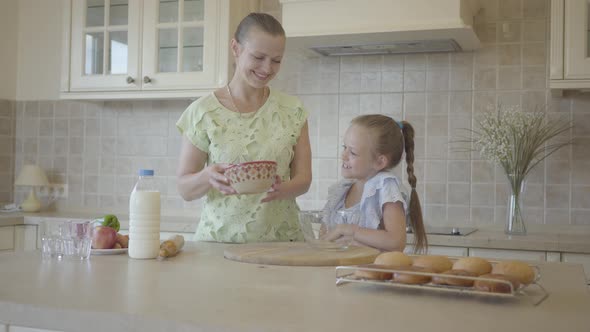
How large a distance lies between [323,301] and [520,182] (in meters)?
1.97

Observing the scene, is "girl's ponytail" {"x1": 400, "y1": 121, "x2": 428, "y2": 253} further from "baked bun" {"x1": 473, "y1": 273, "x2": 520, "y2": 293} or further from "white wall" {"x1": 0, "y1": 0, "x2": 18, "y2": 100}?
"white wall" {"x1": 0, "y1": 0, "x2": 18, "y2": 100}

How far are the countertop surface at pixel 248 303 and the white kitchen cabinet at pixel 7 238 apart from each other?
2.06m

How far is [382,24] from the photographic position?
112 inches

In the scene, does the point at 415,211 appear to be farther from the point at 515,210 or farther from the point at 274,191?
the point at 515,210

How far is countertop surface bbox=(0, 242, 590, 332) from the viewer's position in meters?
0.99

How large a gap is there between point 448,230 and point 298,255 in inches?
57.5

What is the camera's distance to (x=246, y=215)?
2.00 meters

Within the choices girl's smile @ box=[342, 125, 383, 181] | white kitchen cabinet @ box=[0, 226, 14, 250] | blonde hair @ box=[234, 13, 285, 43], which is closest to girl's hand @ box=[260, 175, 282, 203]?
girl's smile @ box=[342, 125, 383, 181]

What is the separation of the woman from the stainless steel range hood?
91 cm

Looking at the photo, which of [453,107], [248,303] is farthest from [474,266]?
[453,107]

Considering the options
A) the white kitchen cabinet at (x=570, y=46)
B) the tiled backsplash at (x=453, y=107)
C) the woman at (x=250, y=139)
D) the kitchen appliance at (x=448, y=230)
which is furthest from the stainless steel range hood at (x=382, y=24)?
the woman at (x=250, y=139)

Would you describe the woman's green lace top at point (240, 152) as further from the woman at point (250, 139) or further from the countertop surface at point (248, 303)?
the countertop surface at point (248, 303)

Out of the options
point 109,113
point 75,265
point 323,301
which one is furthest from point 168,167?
point 323,301

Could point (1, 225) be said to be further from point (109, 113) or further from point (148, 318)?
point (148, 318)
